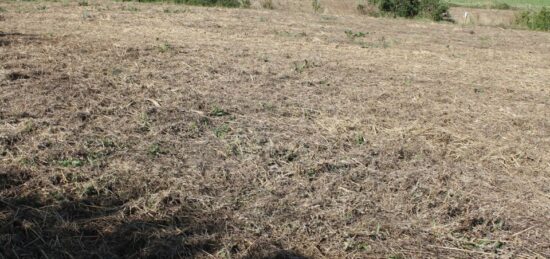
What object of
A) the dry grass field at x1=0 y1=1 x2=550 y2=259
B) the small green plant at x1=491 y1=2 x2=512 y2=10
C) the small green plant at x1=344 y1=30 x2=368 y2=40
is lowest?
the dry grass field at x1=0 y1=1 x2=550 y2=259

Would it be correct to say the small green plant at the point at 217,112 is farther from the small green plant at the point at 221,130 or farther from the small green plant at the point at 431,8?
the small green plant at the point at 431,8

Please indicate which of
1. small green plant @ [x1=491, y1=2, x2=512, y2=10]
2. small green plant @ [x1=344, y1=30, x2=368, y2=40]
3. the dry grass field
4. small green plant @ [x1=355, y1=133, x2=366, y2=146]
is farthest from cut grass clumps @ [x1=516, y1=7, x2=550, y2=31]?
small green plant @ [x1=355, y1=133, x2=366, y2=146]

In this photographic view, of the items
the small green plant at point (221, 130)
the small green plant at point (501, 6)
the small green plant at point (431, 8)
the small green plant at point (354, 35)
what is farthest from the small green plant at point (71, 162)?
the small green plant at point (501, 6)

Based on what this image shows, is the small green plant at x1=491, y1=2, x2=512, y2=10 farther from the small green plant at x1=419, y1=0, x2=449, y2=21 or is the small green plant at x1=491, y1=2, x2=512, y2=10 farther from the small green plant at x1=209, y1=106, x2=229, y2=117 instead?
the small green plant at x1=209, y1=106, x2=229, y2=117

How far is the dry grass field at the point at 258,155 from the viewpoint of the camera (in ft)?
10.1

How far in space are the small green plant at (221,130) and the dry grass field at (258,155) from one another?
0.02 m

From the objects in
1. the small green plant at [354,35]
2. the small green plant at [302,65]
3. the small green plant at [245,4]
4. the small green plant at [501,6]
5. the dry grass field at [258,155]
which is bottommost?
the dry grass field at [258,155]

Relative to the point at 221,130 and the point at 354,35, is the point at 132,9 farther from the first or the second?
the point at 221,130

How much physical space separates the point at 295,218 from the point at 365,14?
59.3 feet

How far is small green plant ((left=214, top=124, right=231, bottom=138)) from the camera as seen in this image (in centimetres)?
451

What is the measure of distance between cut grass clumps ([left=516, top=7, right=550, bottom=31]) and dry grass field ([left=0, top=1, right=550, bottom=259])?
1147cm

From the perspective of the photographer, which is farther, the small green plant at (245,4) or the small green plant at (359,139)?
the small green plant at (245,4)

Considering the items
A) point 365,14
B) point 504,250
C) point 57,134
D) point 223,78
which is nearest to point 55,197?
point 57,134

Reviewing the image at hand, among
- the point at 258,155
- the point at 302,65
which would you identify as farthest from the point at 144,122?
the point at 302,65
